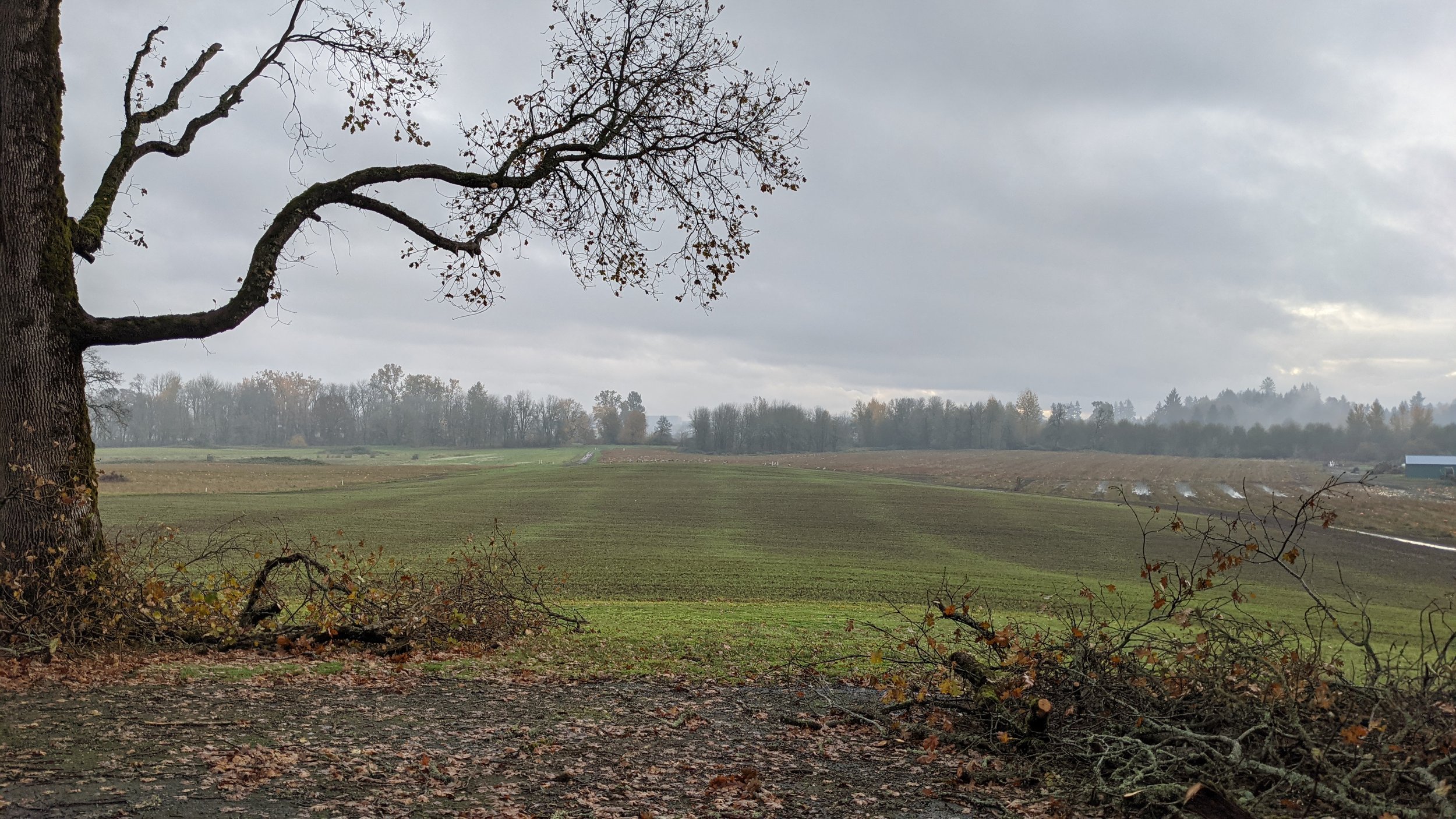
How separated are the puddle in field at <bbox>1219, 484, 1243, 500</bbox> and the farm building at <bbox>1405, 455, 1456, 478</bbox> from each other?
23.2 metres

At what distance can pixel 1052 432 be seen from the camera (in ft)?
506

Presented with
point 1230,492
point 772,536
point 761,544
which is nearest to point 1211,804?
point 761,544

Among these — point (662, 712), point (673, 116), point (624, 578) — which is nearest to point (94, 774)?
point (662, 712)

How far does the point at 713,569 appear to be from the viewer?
26766mm

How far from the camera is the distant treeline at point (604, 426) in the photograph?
139 m

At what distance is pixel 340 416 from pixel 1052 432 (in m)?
134

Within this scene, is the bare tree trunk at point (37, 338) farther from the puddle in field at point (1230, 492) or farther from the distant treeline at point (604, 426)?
the distant treeline at point (604, 426)

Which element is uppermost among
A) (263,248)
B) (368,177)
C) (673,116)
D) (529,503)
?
(673,116)

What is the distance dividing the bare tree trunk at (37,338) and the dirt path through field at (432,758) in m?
2.61

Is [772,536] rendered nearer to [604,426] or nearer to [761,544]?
[761,544]

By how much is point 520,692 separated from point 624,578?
56.6 feet

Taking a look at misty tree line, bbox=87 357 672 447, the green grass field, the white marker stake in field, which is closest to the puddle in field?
the green grass field

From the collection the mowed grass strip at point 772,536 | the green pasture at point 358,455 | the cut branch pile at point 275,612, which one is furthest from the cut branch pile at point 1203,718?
the green pasture at point 358,455

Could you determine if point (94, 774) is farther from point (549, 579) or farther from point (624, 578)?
point (624, 578)
